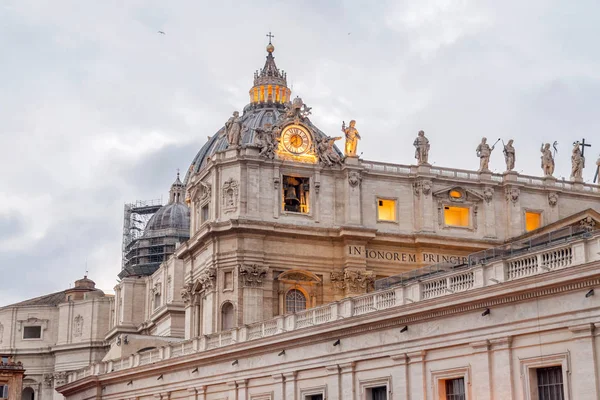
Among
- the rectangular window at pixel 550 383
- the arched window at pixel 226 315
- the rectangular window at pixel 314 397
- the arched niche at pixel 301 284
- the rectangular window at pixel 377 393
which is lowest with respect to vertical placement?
the rectangular window at pixel 550 383

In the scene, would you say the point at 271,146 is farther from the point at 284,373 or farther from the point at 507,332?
the point at 507,332

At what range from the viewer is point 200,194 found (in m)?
79.1

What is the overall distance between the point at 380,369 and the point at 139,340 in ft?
125

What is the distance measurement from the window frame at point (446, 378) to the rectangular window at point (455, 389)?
0.52ft

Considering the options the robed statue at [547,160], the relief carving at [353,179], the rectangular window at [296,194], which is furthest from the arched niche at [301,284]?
the robed statue at [547,160]

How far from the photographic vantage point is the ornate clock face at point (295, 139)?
75812 mm

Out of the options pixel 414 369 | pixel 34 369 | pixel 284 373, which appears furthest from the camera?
pixel 34 369

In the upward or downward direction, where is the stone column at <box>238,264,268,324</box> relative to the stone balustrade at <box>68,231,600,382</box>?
upward

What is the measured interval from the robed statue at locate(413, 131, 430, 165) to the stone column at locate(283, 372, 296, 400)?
31.5 metres

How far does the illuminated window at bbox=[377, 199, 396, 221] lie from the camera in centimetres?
7619

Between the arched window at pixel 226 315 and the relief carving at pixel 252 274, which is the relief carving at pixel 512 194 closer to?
the relief carving at pixel 252 274

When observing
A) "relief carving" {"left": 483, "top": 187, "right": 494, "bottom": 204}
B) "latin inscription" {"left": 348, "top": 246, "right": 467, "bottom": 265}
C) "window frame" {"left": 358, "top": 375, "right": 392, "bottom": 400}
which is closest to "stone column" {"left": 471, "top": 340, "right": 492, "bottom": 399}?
"window frame" {"left": 358, "top": 375, "right": 392, "bottom": 400}

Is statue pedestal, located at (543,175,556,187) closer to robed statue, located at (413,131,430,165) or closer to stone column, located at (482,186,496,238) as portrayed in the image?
stone column, located at (482,186,496,238)

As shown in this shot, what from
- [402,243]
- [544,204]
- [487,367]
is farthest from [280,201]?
[487,367]
